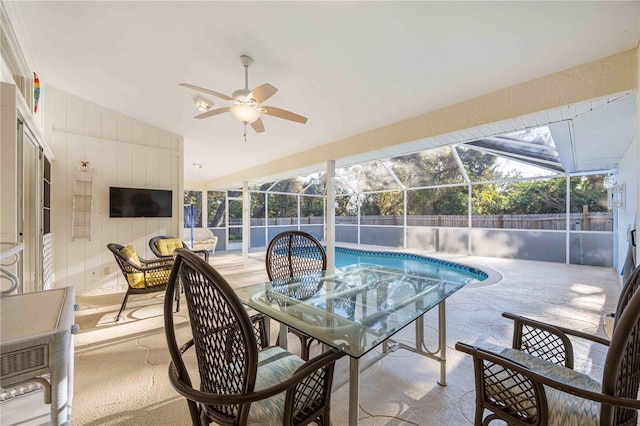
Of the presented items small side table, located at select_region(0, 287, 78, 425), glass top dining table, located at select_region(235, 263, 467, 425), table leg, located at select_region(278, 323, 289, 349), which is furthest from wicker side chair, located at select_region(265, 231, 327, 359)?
small side table, located at select_region(0, 287, 78, 425)

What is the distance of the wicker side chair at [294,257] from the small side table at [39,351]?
1.35 m

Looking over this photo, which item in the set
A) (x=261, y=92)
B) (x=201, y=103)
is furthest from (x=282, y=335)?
(x=201, y=103)

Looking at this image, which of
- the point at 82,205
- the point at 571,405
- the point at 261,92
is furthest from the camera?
the point at 82,205

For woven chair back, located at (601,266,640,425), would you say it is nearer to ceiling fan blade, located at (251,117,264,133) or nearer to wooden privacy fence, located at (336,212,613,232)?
ceiling fan blade, located at (251,117,264,133)

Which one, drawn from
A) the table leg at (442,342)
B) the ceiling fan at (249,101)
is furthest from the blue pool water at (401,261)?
the ceiling fan at (249,101)

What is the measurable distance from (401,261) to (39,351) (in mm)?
7675

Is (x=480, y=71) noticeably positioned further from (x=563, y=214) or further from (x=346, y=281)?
(x=563, y=214)

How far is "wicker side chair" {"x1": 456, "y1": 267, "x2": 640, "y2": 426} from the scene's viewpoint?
0.80 metres

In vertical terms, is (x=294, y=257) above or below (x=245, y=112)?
below

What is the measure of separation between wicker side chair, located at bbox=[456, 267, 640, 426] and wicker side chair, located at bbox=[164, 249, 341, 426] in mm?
627

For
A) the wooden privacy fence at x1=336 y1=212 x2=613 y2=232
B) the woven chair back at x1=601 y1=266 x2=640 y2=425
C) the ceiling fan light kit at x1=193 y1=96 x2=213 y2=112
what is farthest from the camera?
the wooden privacy fence at x1=336 y1=212 x2=613 y2=232

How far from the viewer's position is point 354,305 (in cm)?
172

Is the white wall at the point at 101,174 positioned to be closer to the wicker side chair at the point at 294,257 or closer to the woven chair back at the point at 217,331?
the wicker side chair at the point at 294,257

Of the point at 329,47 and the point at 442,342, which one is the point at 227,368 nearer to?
the point at 442,342
